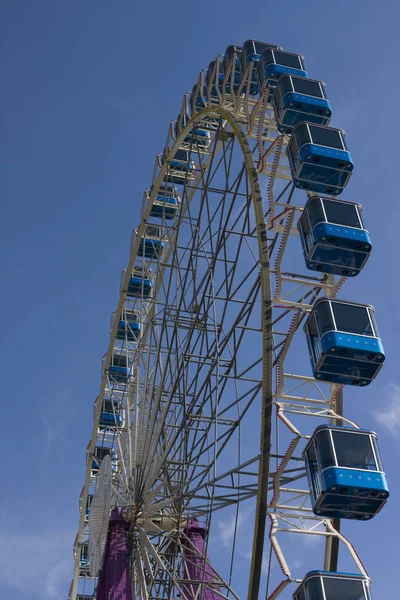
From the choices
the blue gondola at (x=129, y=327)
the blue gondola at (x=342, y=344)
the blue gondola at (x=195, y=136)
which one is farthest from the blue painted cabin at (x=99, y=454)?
the blue gondola at (x=342, y=344)

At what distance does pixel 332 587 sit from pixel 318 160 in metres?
7.68

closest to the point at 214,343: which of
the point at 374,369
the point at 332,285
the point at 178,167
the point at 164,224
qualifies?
the point at 332,285

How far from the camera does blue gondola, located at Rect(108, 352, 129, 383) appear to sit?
26703 mm

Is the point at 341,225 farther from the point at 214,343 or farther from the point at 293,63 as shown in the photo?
the point at 293,63

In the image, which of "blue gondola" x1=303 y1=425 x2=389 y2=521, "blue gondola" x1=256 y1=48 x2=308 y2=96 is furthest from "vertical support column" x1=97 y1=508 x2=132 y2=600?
"blue gondola" x1=256 y1=48 x2=308 y2=96

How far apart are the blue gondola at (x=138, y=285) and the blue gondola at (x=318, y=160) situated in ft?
33.3

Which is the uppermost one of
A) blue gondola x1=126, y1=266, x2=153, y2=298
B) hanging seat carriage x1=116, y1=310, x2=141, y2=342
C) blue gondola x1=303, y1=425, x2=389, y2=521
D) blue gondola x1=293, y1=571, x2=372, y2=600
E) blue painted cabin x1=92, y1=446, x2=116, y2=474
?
blue gondola x1=126, y1=266, x2=153, y2=298

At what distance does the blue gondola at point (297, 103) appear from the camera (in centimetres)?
1773

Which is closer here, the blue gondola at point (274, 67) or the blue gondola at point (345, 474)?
the blue gondola at point (345, 474)

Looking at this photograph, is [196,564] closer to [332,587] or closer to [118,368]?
[332,587]

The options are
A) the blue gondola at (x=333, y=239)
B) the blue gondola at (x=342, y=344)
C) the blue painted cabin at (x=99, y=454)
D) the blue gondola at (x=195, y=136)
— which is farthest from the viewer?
the blue painted cabin at (x=99, y=454)

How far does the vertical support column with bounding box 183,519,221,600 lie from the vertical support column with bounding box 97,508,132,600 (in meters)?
1.37

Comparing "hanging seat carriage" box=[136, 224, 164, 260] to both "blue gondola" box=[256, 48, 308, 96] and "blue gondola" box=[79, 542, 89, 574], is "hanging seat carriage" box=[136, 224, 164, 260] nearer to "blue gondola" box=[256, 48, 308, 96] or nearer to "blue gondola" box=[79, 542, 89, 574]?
"blue gondola" box=[256, 48, 308, 96]

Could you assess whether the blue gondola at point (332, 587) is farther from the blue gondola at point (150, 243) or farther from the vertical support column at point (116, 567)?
the blue gondola at point (150, 243)
